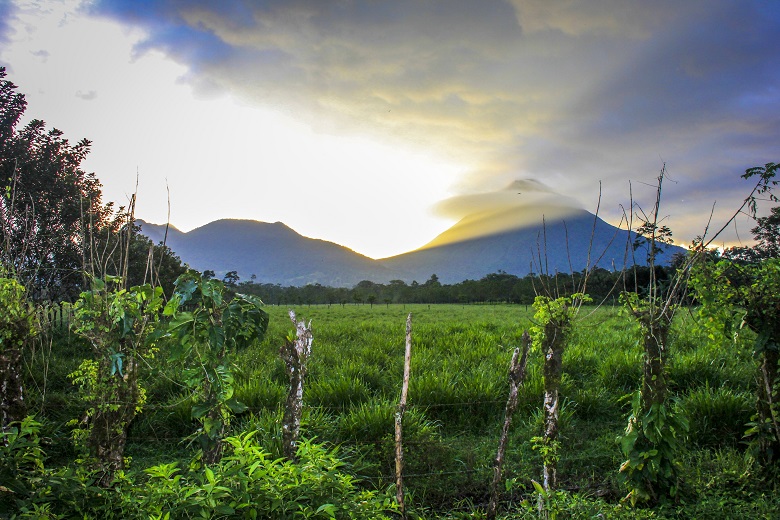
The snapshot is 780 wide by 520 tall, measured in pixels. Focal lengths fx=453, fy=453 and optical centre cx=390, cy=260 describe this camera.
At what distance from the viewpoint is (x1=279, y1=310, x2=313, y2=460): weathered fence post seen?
379 centimetres

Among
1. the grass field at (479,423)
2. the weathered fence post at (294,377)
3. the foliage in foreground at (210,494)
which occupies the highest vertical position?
the weathered fence post at (294,377)

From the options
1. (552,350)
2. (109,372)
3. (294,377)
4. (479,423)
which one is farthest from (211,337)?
(479,423)

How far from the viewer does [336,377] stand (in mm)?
7672

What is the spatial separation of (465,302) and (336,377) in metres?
41.7

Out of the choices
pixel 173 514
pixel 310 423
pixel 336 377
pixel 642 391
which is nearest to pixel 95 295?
pixel 173 514

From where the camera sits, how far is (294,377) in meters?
3.80

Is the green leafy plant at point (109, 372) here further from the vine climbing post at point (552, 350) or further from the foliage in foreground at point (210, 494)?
the vine climbing post at point (552, 350)

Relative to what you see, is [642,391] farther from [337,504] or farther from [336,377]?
[336,377]

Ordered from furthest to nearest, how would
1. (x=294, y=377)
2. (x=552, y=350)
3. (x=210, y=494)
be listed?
(x=552, y=350) → (x=294, y=377) → (x=210, y=494)

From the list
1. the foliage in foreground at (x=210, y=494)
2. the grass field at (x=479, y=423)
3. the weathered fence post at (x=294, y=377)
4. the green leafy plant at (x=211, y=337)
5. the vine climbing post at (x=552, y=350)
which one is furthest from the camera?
the grass field at (x=479, y=423)

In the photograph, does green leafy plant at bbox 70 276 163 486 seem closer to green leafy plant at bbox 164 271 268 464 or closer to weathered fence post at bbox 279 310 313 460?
green leafy plant at bbox 164 271 268 464

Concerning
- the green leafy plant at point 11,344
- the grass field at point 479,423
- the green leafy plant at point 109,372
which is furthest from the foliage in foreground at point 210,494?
the green leafy plant at point 11,344

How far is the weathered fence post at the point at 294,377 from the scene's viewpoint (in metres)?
3.79

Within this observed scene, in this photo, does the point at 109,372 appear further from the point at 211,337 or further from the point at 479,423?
the point at 479,423
